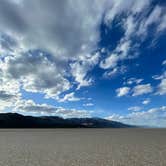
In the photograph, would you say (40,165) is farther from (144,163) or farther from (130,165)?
(144,163)

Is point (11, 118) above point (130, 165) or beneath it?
above

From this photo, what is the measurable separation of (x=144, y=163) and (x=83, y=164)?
2861mm

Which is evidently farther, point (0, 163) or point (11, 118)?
point (11, 118)

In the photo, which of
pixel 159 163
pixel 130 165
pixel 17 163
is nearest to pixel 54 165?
pixel 17 163

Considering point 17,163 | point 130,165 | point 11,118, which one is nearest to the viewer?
point 130,165

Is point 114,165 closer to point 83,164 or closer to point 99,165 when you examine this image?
point 99,165

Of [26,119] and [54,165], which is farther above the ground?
[26,119]

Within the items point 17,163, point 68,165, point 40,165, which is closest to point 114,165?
point 68,165

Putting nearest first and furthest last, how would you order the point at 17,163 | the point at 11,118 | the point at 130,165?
the point at 130,165 < the point at 17,163 < the point at 11,118

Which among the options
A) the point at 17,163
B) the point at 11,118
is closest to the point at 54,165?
the point at 17,163

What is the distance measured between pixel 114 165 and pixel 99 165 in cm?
67

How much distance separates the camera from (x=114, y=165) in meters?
9.09

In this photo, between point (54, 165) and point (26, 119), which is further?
point (26, 119)

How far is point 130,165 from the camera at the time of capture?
897 centimetres
